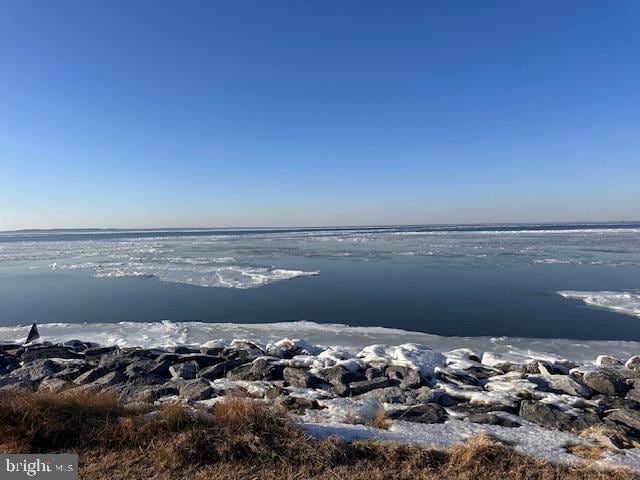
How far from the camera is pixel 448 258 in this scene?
25953mm

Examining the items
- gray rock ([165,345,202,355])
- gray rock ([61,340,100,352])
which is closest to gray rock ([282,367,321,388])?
gray rock ([165,345,202,355])

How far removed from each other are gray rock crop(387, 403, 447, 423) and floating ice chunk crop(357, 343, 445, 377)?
181cm

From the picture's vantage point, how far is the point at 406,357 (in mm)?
7758

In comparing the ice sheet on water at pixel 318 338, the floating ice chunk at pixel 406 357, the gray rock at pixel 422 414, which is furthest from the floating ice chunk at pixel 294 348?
the gray rock at pixel 422 414

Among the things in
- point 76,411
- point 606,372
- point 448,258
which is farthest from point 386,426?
point 448,258

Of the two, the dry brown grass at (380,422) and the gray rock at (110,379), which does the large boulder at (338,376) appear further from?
the gray rock at (110,379)

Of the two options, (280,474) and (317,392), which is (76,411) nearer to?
(280,474)

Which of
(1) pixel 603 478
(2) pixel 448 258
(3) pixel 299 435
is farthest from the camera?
(2) pixel 448 258

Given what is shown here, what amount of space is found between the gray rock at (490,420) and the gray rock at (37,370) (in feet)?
24.5

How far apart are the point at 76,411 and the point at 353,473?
304cm

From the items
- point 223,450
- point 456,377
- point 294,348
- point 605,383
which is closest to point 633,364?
point 605,383

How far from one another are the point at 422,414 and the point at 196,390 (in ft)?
Answer: 11.1

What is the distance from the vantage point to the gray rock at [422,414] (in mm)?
4855

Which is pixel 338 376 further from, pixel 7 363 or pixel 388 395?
pixel 7 363
